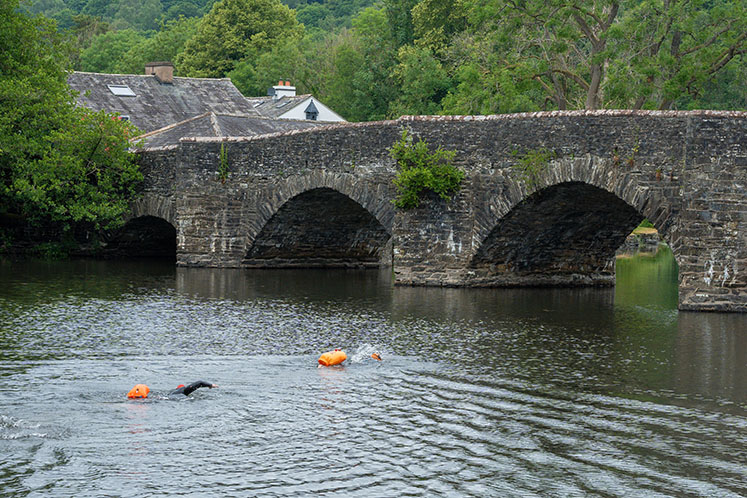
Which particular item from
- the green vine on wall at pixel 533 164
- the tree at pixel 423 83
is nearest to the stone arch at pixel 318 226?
the green vine on wall at pixel 533 164

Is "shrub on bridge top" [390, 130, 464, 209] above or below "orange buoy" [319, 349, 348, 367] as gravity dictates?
above

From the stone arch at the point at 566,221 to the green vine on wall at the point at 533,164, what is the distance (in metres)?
0.10

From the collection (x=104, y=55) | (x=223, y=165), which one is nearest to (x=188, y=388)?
(x=223, y=165)

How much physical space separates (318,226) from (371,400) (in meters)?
16.5

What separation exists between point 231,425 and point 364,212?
17094mm

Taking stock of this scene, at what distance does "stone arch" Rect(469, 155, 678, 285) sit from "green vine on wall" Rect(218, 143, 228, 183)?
7943 mm

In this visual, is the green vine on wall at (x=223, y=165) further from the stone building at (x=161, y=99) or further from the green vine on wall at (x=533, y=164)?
the green vine on wall at (x=533, y=164)

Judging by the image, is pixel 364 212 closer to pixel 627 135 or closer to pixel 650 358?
pixel 627 135

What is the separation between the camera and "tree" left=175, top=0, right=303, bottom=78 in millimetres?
63344

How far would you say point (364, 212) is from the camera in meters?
27.0

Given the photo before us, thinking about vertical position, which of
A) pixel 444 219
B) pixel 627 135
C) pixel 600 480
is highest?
pixel 627 135

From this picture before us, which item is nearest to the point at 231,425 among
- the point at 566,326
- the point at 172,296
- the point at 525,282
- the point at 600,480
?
the point at 600,480

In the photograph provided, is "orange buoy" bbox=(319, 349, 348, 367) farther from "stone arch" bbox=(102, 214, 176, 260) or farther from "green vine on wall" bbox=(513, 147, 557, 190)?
"stone arch" bbox=(102, 214, 176, 260)

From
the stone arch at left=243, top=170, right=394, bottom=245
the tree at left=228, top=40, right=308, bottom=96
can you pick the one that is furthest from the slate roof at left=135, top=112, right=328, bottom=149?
the tree at left=228, top=40, right=308, bottom=96
